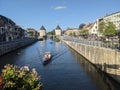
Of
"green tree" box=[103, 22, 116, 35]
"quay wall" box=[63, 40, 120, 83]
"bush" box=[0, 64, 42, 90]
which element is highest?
"green tree" box=[103, 22, 116, 35]

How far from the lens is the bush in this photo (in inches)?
582

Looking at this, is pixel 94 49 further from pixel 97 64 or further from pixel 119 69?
pixel 119 69

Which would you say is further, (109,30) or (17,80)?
(109,30)

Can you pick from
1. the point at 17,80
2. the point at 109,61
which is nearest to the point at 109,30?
the point at 109,61

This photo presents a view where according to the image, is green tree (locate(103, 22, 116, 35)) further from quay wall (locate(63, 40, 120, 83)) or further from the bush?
the bush

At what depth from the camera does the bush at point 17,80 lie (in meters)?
14.8

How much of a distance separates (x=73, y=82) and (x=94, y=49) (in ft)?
67.4

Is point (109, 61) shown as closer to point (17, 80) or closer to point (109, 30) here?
point (17, 80)

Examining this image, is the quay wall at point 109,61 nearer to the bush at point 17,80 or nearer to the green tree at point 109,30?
the bush at point 17,80

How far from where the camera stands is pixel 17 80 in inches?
607

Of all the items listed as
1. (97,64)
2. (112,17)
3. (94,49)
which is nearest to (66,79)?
(97,64)

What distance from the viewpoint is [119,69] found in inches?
1555

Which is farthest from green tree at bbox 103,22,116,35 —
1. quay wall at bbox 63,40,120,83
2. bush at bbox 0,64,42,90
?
bush at bbox 0,64,42,90

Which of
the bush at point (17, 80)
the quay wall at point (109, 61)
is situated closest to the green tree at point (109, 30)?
the quay wall at point (109, 61)
